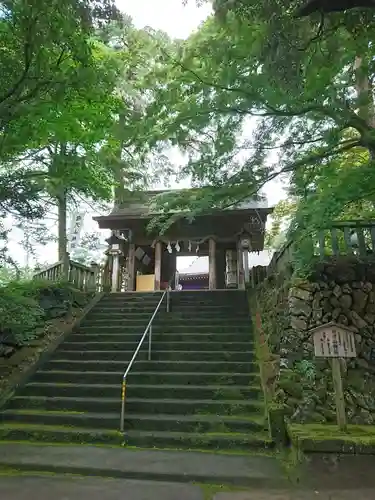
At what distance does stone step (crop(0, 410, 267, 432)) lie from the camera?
5086 millimetres

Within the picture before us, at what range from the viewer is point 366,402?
5.22 meters

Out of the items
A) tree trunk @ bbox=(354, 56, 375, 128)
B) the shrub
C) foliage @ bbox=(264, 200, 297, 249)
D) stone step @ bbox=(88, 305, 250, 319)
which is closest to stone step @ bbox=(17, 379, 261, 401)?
the shrub

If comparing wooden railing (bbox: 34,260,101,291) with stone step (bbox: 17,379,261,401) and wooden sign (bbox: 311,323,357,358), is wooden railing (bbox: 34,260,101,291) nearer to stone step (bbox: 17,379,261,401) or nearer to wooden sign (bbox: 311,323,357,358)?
stone step (bbox: 17,379,261,401)

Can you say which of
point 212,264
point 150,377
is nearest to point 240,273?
point 212,264

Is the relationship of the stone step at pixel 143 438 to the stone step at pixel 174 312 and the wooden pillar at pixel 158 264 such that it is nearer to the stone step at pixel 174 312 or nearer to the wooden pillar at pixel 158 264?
the stone step at pixel 174 312

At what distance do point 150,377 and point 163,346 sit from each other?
1.17m

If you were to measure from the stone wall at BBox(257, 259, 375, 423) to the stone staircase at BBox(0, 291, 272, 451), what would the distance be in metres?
0.64

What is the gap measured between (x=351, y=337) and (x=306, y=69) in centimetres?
355

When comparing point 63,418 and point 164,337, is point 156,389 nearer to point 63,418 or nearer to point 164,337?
point 63,418

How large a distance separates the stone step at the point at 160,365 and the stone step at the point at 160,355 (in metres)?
0.19

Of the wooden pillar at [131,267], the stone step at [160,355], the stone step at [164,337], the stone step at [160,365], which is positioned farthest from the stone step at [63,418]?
the wooden pillar at [131,267]

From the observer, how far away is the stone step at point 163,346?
7285 millimetres

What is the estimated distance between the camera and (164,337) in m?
7.91

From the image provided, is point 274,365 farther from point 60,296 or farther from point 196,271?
point 196,271
